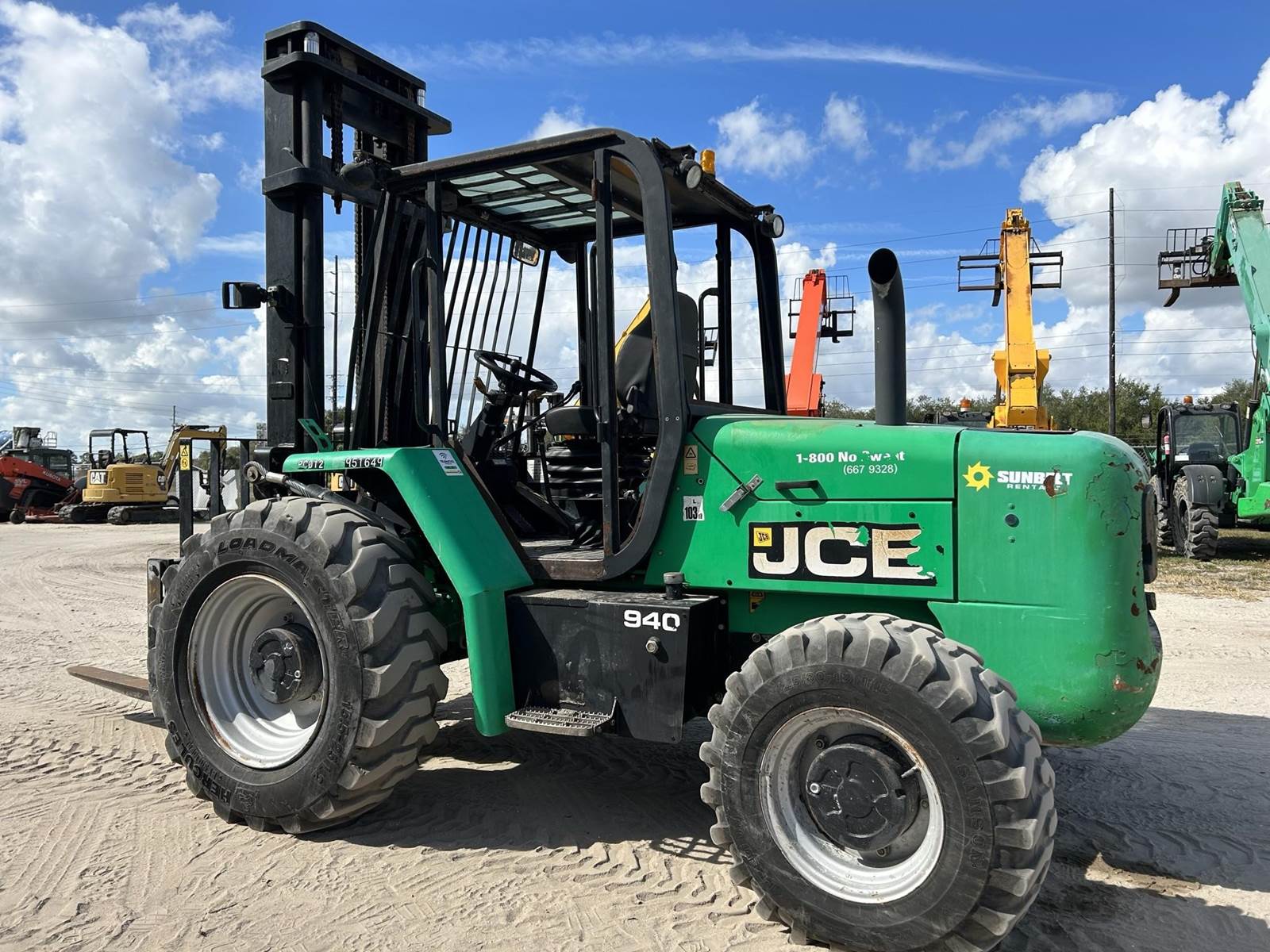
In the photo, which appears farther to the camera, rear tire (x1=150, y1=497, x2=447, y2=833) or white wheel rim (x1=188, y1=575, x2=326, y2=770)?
white wheel rim (x1=188, y1=575, x2=326, y2=770)

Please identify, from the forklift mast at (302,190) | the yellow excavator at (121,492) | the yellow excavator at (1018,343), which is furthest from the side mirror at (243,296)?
A: the yellow excavator at (121,492)

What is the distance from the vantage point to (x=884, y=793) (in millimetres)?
3312

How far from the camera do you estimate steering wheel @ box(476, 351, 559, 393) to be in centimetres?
504

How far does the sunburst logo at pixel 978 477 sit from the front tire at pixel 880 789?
578 mm

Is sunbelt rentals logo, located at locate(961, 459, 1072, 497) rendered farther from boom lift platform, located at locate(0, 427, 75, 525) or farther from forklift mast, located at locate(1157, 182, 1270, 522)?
boom lift platform, located at locate(0, 427, 75, 525)

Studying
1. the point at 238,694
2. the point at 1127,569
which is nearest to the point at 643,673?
the point at 1127,569

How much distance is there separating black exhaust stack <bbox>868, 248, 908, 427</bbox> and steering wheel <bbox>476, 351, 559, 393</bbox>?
2040mm

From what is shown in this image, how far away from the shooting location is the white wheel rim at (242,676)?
4590mm

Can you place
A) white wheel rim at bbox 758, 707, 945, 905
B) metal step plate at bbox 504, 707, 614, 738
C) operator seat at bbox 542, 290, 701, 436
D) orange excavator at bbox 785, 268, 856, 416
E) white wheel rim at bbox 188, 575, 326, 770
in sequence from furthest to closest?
1. orange excavator at bbox 785, 268, 856, 416
2. white wheel rim at bbox 188, 575, 326, 770
3. operator seat at bbox 542, 290, 701, 436
4. metal step plate at bbox 504, 707, 614, 738
5. white wheel rim at bbox 758, 707, 945, 905

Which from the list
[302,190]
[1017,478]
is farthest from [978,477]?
[302,190]

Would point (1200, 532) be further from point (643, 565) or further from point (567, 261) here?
point (643, 565)

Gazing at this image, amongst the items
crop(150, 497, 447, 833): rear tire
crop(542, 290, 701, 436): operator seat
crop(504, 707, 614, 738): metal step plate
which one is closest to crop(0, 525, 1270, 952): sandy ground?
crop(150, 497, 447, 833): rear tire

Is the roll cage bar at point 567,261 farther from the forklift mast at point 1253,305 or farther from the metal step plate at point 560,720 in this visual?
the forklift mast at point 1253,305

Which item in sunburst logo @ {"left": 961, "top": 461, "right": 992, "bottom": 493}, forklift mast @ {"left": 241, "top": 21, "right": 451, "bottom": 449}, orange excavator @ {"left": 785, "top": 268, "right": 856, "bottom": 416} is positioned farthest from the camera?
orange excavator @ {"left": 785, "top": 268, "right": 856, "bottom": 416}
